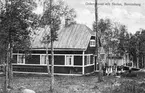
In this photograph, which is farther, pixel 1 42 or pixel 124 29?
pixel 124 29

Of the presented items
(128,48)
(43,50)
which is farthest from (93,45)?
(128,48)

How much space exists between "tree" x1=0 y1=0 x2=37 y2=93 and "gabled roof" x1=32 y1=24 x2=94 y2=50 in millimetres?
13593

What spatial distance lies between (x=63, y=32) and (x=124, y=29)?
75.4 feet

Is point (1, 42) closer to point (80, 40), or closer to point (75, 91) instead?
point (75, 91)

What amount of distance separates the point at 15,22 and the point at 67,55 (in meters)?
15.3

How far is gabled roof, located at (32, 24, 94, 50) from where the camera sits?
2958cm

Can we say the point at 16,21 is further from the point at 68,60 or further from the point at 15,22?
the point at 68,60

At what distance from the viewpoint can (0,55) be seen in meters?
15.2

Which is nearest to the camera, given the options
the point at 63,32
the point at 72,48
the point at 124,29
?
the point at 72,48

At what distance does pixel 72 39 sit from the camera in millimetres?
30891

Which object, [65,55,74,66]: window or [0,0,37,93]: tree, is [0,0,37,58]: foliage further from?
[65,55,74,66]: window

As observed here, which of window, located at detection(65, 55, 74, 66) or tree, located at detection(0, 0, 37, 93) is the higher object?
tree, located at detection(0, 0, 37, 93)

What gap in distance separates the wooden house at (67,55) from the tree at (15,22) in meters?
12.8

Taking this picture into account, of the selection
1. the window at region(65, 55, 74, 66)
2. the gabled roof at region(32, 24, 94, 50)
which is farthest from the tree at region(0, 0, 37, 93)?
the window at region(65, 55, 74, 66)
